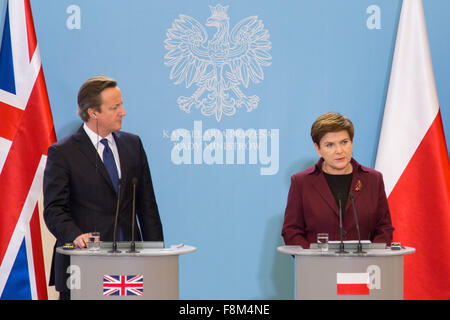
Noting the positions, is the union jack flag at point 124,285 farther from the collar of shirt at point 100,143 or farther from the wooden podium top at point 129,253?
the collar of shirt at point 100,143

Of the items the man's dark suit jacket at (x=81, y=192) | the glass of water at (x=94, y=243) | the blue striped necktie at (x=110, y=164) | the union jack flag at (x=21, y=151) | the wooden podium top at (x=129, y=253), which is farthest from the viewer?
the union jack flag at (x=21, y=151)

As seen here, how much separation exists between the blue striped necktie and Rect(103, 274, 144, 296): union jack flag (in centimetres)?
71

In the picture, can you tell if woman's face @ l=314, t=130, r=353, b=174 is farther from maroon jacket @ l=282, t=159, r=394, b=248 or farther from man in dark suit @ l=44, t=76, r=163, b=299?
man in dark suit @ l=44, t=76, r=163, b=299

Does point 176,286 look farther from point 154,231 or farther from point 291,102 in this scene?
point 291,102

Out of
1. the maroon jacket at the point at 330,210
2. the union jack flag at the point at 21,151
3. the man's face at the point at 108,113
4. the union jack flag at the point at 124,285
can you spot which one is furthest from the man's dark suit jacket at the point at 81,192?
the maroon jacket at the point at 330,210

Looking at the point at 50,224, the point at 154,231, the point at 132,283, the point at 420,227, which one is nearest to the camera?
the point at 132,283

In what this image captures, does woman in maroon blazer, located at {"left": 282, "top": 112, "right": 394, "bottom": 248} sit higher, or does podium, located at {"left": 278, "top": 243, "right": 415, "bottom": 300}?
woman in maroon blazer, located at {"left": 282, "top": 112, "right": 394, "bottom": 248}

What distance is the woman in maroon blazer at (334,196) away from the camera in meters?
3.53

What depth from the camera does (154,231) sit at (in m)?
3.61

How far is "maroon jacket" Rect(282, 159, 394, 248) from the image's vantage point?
3523 millimetres

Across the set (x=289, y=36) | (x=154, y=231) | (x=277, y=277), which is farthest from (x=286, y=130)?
(x=154, y=231)

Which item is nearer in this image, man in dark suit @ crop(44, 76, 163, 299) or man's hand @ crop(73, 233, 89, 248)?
man's hand @ crop(73, 233, 89, 248)

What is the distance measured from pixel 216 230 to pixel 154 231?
89 cm

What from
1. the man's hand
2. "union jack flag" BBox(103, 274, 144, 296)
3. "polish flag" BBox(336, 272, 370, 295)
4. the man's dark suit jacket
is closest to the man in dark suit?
the man's dark suit jacket
